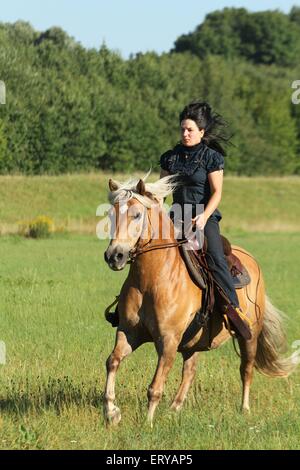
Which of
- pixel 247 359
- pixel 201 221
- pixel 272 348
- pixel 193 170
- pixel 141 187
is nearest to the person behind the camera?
pixel 141 187

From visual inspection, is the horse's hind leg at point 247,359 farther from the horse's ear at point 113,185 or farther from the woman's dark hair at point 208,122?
the horse's ear at point 113,185

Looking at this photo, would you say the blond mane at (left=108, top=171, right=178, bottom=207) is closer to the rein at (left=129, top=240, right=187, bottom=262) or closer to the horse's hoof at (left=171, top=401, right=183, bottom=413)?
the rein at (left=129, top=240, right=187, bottom=262)

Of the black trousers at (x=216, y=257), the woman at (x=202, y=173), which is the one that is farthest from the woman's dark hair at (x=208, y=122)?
the black trousers at (x=216, y=257)

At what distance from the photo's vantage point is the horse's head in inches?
316

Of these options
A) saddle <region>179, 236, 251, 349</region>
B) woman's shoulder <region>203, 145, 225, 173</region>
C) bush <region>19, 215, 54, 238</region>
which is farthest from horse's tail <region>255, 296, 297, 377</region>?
bush <region>19, 215, 54, 238</region>

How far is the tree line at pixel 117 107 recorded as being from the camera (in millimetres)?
67375

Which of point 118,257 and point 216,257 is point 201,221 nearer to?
point 216,257

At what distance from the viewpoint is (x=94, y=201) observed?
60.7 m

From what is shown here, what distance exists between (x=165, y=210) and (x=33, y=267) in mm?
17632

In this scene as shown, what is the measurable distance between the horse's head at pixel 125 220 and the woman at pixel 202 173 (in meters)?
0.78

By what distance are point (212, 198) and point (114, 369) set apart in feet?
6.04

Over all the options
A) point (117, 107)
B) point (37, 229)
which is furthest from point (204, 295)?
point (117, 107)

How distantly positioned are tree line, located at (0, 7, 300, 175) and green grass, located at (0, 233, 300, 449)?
3582 cm

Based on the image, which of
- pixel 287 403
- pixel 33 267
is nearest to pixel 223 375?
pixel 287 403
